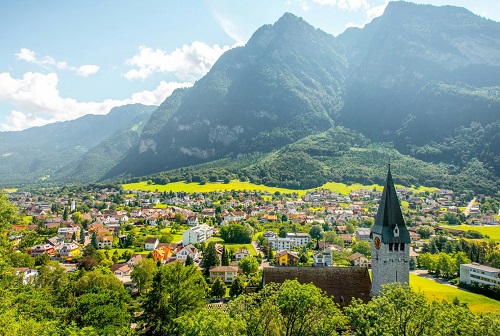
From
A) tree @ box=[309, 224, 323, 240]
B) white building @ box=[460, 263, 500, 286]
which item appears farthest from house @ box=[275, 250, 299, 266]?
tree @ box=[309, 224, 323, 240]

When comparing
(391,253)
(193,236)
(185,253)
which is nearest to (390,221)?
(391,253)

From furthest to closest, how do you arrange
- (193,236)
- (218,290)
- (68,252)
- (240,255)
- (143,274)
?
(193,236), (68,252), (240,255), (143,274), (218,290)

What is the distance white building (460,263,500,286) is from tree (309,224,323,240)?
4229cm

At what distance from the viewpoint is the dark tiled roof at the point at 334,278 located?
30.4 m

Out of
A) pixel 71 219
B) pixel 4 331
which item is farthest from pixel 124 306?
pixel 71 219

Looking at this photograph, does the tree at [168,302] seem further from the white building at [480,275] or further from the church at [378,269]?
the white building at [480,275]

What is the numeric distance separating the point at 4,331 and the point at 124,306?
1689cm

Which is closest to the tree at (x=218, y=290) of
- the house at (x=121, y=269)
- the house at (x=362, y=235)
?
the house at (x=121, y=269)

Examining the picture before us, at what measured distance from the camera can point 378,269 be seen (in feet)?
94.5

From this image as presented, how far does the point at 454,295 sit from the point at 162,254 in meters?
50.8

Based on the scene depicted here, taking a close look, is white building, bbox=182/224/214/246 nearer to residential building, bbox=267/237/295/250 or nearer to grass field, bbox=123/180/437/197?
residential building, bbox=267/237/295/250

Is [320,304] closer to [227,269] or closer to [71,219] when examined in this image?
[227,269]

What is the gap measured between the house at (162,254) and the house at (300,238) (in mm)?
30583

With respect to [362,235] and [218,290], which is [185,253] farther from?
[362,235]
